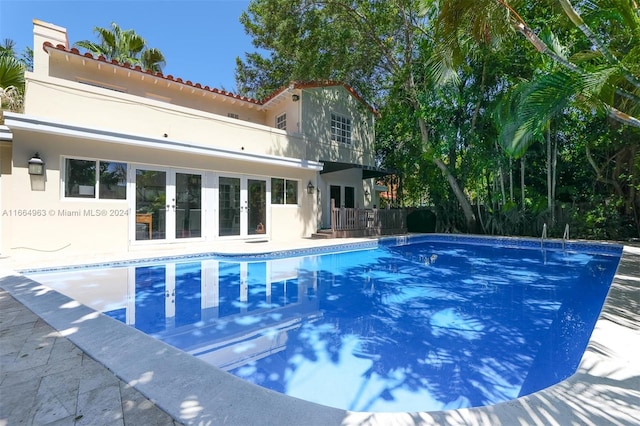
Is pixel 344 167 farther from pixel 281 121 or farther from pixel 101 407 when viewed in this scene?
pixel 101 407

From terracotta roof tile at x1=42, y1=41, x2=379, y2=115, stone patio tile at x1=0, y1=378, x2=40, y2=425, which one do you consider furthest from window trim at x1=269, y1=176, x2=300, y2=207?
stone patio tile at x1=0, y1=378, x2=40, y2=425

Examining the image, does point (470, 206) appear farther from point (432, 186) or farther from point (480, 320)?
point (480, 320)

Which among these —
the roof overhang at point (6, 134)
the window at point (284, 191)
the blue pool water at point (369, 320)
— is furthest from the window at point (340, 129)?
the roof overhang at point (6, 134)

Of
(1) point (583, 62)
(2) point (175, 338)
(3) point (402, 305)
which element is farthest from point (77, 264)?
(1) point (583, 62)

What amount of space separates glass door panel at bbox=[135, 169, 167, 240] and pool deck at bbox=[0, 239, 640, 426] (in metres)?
7.66

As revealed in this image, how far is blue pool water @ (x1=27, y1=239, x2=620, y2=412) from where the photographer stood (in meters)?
3.53

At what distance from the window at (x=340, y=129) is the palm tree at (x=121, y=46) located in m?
12.6

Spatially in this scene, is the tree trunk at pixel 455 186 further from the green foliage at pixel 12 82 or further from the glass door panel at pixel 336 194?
the green foliage at pixel 12 82

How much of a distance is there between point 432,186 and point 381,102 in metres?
6.37

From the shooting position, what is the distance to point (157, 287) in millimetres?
7352

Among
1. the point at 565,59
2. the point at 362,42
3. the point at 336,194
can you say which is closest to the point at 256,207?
the point at 336,194

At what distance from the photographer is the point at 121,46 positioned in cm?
1842

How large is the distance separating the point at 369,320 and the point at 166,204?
9386 mm

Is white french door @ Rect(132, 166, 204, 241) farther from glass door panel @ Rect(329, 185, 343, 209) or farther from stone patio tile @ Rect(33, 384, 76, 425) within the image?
stone patio tile @ Rect(33, 384, 76, 425)
